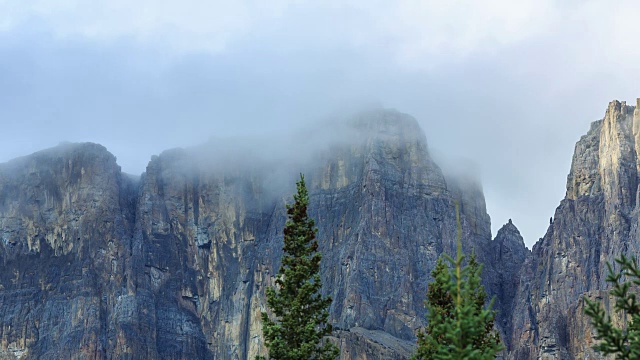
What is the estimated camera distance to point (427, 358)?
7631 cm

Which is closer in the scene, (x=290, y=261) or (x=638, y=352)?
(x=638, y=352)

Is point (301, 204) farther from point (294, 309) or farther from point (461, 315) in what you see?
point (461, 315)

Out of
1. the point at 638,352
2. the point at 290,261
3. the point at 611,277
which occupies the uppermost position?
the point at 290,261

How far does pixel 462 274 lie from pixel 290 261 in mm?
26408

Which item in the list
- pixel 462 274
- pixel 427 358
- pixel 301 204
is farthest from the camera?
pixel 301 204

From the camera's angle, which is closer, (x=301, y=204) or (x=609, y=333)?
(x=609, y=333)

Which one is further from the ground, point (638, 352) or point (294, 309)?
point (294, 309)

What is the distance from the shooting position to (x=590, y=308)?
51719 mm

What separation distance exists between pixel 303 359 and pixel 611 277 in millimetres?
30652

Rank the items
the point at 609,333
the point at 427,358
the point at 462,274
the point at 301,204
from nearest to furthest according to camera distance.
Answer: the point at 609,333 < the point at 462,274 < the point at 427,358 < the point at 301,204

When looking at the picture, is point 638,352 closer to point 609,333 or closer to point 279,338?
point 609,333

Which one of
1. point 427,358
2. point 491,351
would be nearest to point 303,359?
point 427,358

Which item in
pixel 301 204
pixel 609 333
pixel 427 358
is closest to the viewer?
pixel 609 333

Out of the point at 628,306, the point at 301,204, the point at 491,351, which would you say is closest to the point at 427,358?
the point at 301,204
